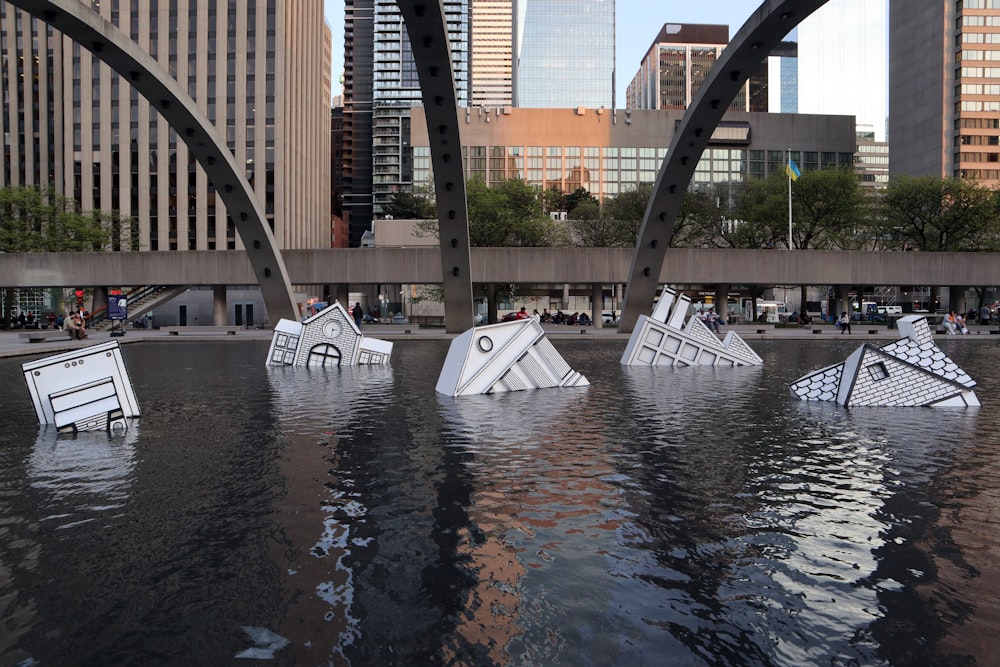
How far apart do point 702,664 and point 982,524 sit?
134 inches

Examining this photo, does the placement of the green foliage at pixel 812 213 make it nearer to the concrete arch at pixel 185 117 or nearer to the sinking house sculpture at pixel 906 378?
the concrete arch at pixel 185 117

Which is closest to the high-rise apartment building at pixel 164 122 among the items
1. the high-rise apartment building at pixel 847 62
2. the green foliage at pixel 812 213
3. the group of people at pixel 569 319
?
the group of people at pixel 569 319

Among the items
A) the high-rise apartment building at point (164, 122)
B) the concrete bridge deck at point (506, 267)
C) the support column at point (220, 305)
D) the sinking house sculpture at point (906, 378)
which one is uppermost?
the high-rise apartment building at point (164, 122)

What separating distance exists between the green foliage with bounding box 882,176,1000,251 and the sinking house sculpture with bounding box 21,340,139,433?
200 feet

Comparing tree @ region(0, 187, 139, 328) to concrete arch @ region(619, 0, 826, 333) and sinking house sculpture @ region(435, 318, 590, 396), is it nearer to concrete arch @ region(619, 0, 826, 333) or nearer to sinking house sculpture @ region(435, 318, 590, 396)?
concrete arch @ region(619, 0, 826, 333)

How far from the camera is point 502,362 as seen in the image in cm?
1448

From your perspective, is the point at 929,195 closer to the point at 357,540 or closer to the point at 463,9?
the point at 357,540

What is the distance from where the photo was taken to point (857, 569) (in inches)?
186

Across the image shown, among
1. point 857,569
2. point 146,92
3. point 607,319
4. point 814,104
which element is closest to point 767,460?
point 857,569

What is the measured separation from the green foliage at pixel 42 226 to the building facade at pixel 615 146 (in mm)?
45545

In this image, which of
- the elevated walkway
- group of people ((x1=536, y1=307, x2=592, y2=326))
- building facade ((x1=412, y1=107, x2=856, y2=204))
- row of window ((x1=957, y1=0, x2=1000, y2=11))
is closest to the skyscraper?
row of window ((x1=957, y1=0, x2=1000, y2=11))

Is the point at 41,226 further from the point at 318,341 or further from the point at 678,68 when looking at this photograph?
the point at 678,68

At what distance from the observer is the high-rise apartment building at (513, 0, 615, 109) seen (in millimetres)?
185875

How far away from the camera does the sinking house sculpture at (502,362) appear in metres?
14.1
